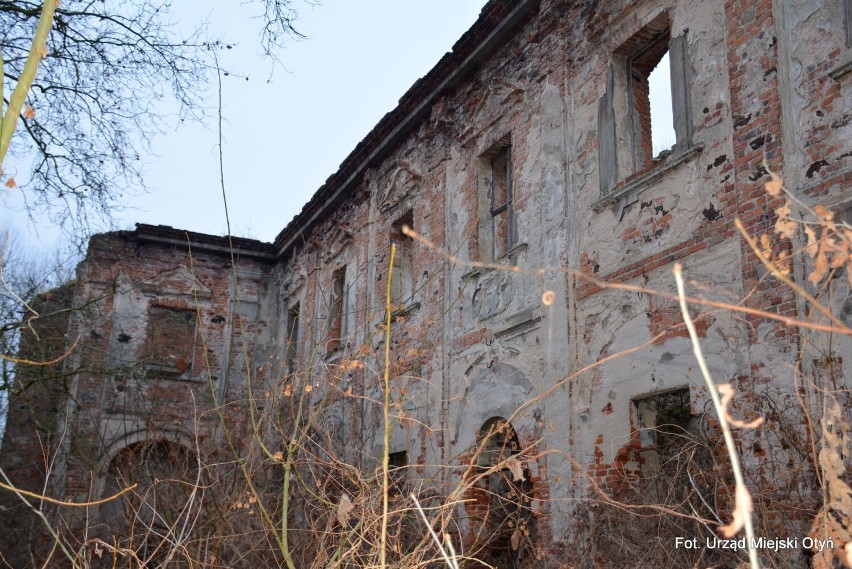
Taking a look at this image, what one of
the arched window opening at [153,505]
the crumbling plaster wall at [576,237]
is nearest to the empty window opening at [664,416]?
the crumbling plaster wall at [576,237]

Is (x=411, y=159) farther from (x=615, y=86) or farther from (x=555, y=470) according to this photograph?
(x=555, y=470)

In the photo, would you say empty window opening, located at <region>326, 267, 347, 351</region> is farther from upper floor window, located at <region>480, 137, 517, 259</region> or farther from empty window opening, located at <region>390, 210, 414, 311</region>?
upper floor window, located at <region>480, 137, 517, 259</region>

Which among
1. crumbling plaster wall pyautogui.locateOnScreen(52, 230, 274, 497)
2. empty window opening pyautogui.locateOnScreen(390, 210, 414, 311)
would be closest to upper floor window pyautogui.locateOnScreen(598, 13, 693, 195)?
empty window opening pyautogui.locateOnScreen(390, 210, 414, 311)

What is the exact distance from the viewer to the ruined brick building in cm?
575

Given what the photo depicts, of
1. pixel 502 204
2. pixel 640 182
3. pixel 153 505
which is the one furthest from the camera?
pixel 502 204

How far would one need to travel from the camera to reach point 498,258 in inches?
372

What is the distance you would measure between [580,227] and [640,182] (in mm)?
955

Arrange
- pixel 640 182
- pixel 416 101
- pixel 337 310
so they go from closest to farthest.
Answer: pixel 640 182 → pixel 416 101 → pixel 337 310

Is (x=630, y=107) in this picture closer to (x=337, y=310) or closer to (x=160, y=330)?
(x=337, y=310)

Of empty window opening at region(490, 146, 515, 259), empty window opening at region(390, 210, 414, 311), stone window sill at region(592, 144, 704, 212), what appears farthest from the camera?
empty window opening at region(390, 210, 414, 311)

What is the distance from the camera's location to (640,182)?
23.6ft

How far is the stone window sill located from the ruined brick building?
0.02 m

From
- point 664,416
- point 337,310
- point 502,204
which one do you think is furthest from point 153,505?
point 337,310

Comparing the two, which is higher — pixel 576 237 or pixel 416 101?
pixel 416 101
